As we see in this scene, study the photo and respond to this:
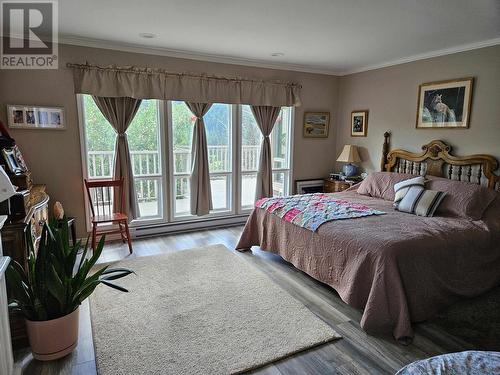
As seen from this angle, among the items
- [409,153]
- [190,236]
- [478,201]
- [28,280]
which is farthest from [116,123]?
[478,201]

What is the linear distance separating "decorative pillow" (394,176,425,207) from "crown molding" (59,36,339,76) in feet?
7.88

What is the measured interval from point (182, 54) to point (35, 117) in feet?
6.22

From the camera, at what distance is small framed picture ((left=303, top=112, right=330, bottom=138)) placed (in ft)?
17.1

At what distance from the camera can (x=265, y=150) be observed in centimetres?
493

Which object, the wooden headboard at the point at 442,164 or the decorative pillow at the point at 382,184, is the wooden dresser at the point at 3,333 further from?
the wooden headboard at the point at 442,164

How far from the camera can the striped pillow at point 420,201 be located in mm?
3184

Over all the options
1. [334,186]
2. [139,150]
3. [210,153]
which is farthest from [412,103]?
[139,150]

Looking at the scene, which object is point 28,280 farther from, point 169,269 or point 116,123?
point 116,123

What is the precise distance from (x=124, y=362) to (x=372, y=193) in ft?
11.2

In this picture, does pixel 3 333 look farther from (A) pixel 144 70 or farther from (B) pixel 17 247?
(A) pixel 144 70

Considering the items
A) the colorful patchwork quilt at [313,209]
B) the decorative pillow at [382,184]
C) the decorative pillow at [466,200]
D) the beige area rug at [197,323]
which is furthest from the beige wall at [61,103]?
the decorative pillow at [466,200]

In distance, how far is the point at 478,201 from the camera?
3100mm

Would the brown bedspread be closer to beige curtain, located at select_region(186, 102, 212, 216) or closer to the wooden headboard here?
the wooden headboard

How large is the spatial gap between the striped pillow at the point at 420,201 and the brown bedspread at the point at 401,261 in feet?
0.53
